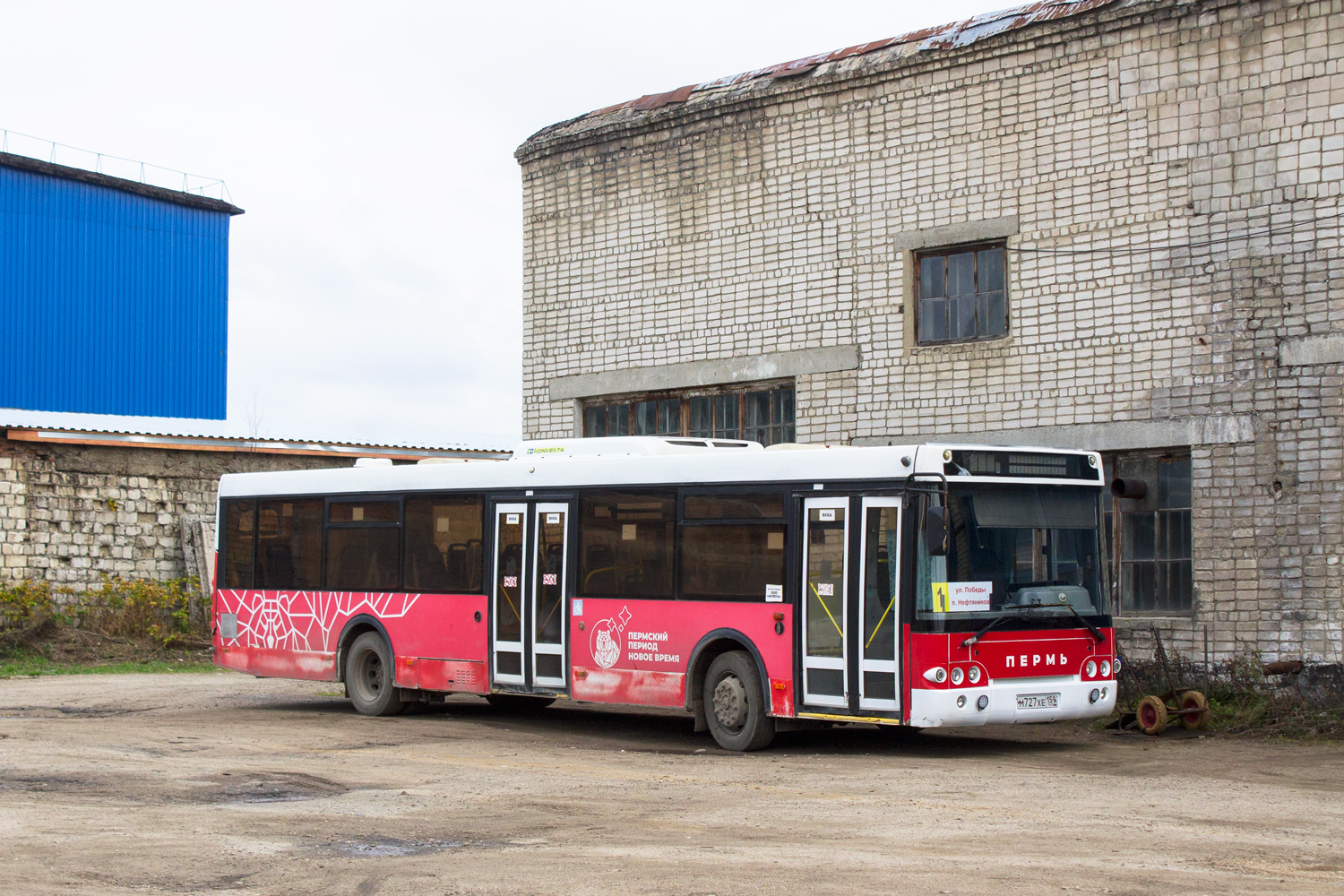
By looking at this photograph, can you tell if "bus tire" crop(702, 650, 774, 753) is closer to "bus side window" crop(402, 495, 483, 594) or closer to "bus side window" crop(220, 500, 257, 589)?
"bus side window" crop(402, 495, 483, 594)

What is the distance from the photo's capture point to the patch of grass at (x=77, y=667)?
2211 centimetres

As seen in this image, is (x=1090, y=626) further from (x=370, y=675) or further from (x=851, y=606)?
(x=370, y=675)

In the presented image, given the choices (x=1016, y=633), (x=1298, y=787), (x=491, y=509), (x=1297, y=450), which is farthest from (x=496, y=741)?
(x=1297, y=450)

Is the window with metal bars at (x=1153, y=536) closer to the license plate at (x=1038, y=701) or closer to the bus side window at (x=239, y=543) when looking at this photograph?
the license plate at (x=1038, y=701)

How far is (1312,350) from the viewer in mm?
14414

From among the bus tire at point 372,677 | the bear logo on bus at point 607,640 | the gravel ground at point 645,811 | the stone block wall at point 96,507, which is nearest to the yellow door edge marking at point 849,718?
the gravel ground at point 645,811

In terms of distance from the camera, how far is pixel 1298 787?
1066 centimetres

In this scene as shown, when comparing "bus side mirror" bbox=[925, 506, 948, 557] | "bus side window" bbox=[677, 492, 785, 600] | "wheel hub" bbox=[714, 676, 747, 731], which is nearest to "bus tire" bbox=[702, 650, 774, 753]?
"wheel hub" bbox=[714, 676, 747, 731]

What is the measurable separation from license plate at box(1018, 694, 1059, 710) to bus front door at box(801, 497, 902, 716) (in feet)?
3.48

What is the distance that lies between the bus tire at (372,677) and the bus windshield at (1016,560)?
6.54 m

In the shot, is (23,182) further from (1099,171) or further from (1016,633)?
(1016,633)

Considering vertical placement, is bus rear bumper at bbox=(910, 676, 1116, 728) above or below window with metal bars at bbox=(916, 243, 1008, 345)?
below

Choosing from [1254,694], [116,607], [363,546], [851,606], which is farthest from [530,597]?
[116,607]

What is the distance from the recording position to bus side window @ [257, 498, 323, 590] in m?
16.8
